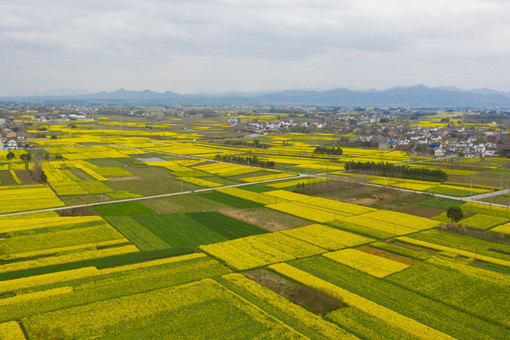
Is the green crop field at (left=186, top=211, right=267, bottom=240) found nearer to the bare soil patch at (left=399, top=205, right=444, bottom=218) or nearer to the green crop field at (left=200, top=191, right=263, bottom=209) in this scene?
the green crop field at (left=200, top=191, right=263, bottom=209)

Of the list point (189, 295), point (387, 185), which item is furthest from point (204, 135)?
point (189, 295)

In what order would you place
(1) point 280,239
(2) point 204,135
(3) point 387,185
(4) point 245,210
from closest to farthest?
(1) point 280,239 → (4) point 245,210 → (3) point 387,185 → (2) point 204,135

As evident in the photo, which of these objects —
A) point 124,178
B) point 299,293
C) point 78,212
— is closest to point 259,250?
point 299,293

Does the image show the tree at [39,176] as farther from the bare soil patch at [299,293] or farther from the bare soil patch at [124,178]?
the bare soil patch at [299,293]

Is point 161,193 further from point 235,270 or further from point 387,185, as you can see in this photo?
point 387,185

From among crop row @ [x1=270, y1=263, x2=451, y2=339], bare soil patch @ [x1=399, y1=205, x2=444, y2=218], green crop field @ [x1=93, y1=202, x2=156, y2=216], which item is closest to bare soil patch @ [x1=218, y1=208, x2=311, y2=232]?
green crop field @ [x1=93, y1=202, x2=156, y2=216]

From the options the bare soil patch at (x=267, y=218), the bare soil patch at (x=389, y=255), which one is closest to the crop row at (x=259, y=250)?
the bare soil patch at (x=267, y=218)
